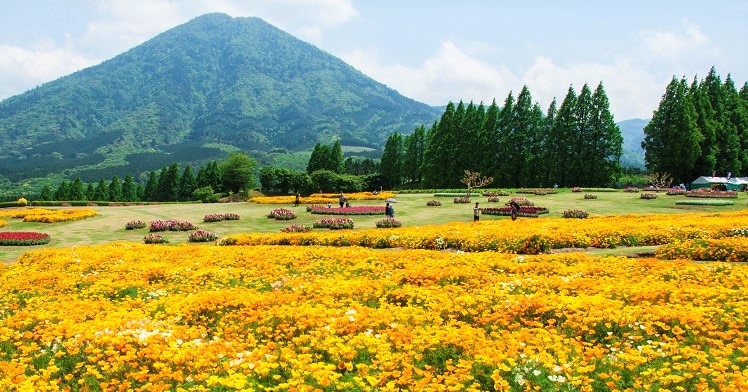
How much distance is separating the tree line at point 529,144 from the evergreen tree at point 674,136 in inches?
208

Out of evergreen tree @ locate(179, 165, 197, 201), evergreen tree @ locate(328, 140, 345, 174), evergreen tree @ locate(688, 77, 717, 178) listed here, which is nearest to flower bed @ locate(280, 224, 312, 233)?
evergreen tree @ locate(688, 77, 717, 178)

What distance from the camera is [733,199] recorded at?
139 feet

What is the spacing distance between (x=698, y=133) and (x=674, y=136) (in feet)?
8.85

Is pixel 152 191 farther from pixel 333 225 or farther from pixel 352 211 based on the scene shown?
pixel 333 225

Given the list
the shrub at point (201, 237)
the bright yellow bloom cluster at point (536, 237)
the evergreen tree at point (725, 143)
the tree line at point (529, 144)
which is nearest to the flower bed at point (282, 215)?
the shrub at point (201, 237)

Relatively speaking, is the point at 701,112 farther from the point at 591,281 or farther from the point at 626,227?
the point at 591,281

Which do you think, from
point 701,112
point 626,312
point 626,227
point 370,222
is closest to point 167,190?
point 370,222

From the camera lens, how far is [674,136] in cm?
6838

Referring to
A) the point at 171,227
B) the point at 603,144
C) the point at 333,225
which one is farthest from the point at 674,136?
the point at 171,227

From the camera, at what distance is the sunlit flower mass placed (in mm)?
6430

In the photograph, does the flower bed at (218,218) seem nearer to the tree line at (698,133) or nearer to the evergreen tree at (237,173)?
the tree line at (698,133)

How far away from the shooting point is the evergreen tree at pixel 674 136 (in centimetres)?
6688

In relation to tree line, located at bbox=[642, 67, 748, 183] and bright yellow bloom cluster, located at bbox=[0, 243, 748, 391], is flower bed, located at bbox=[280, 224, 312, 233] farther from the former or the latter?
tree line, located at bbox=[642, 67, 748, 183]

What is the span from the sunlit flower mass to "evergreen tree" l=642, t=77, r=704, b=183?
62220mm
